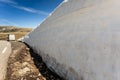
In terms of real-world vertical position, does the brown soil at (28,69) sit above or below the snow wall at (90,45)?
below

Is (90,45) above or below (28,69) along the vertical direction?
above

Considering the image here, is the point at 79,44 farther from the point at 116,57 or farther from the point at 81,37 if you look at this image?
the point at 116,57

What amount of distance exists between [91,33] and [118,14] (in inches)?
46.7

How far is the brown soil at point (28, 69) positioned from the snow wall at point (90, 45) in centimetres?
43

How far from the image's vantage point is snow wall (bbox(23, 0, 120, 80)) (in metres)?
5.06

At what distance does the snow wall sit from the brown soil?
43 centimetres

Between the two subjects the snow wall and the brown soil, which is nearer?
the snow wall

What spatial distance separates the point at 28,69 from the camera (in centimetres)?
938

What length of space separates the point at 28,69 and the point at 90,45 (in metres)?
4.57

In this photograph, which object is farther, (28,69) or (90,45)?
(28,69)

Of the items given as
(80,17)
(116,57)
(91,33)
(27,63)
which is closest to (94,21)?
(91,33)

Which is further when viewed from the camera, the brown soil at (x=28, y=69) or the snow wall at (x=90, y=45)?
the brown soil at (x=28, y=69)

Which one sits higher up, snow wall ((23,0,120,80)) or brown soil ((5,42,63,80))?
snow wall ((23,0,120,80))

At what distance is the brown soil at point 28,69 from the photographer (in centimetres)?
830
